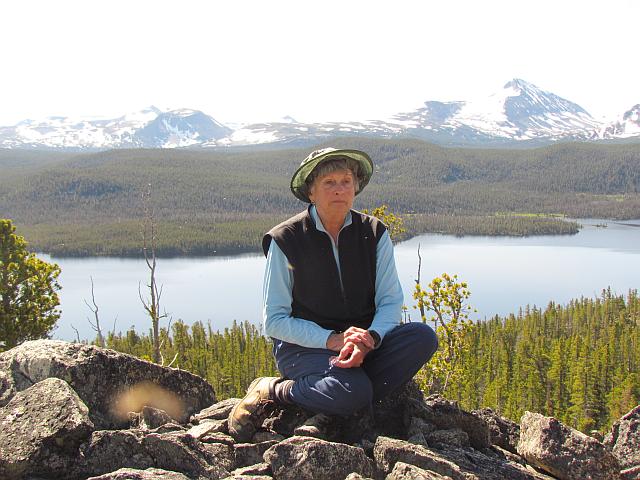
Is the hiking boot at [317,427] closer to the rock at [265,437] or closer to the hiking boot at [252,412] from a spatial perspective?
the rock at [265,437]

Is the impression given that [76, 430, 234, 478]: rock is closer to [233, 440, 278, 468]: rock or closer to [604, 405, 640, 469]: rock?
[233, 440, 278, 468]: rock

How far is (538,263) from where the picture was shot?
103 metres

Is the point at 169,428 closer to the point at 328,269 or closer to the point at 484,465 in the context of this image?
the point at 328,269

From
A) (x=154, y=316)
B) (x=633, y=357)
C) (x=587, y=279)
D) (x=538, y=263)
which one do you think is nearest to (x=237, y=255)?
(x=538, y=263)

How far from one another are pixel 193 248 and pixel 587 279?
7411 cm

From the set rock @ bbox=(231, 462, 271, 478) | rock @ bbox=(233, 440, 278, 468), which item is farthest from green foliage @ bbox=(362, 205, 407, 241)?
rock @ bbox=(231, 462, 271, 478)

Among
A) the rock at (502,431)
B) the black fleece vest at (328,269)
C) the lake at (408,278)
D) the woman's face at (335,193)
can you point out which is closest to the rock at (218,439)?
the black fleece vest at (328,269)

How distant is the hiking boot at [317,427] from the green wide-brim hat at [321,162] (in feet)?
6.12

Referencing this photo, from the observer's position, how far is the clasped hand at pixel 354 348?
15.1 feet

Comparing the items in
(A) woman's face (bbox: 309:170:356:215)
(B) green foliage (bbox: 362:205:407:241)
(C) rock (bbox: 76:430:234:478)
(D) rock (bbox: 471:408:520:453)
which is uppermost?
(A) woman's face (bbox: 309:170:356:215)

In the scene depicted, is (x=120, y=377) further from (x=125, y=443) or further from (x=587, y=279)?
(x=587, y=279)

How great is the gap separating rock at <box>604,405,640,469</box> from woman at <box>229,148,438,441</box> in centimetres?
178

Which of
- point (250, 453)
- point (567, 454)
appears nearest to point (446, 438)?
point (567, 454)

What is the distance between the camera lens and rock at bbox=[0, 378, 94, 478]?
150 inches
